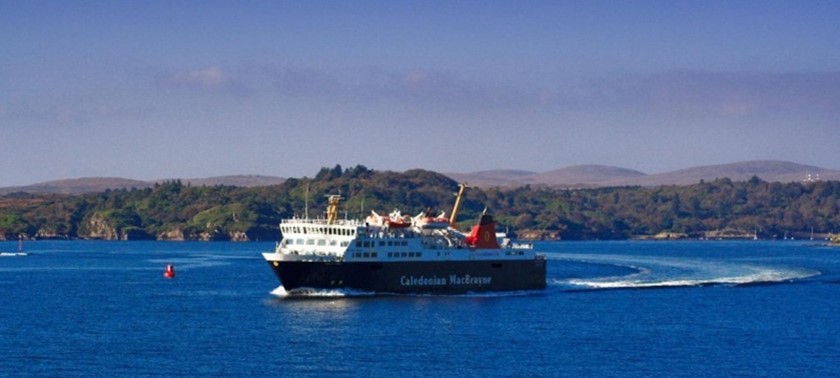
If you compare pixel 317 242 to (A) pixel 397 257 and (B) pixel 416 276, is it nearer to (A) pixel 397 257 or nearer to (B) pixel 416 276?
(A) pixel 397 257

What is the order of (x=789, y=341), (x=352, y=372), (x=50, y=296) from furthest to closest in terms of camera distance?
1. (x=50, y=296)
2. (x=789, y=341)
3. (x=352, y=372)

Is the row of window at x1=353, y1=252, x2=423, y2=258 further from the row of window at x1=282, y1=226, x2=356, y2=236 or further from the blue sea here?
the blue sea

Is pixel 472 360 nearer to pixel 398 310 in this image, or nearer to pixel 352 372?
pixel 352 372

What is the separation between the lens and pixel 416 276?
104375mm

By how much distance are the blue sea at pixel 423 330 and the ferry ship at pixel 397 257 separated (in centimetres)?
132

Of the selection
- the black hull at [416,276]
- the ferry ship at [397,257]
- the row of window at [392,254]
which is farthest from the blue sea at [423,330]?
the row of window at [392,254]

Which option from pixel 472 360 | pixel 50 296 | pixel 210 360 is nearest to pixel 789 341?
pixel 472 360

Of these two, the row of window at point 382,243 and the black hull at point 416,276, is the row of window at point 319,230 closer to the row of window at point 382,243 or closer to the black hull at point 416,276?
the row of window at point 382,243

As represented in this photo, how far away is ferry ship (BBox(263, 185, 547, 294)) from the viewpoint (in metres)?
101

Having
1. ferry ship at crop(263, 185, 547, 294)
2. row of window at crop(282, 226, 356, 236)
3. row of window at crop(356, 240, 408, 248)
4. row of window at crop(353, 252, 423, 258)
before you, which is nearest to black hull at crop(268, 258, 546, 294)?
ferry ship at crop(263, 185, 547, 294)

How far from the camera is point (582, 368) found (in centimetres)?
7088

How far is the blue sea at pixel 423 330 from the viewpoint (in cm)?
7081

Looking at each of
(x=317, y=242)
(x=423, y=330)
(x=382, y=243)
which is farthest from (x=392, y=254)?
A: (x=423, y=330)

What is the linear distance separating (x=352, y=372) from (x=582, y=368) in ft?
38.1
